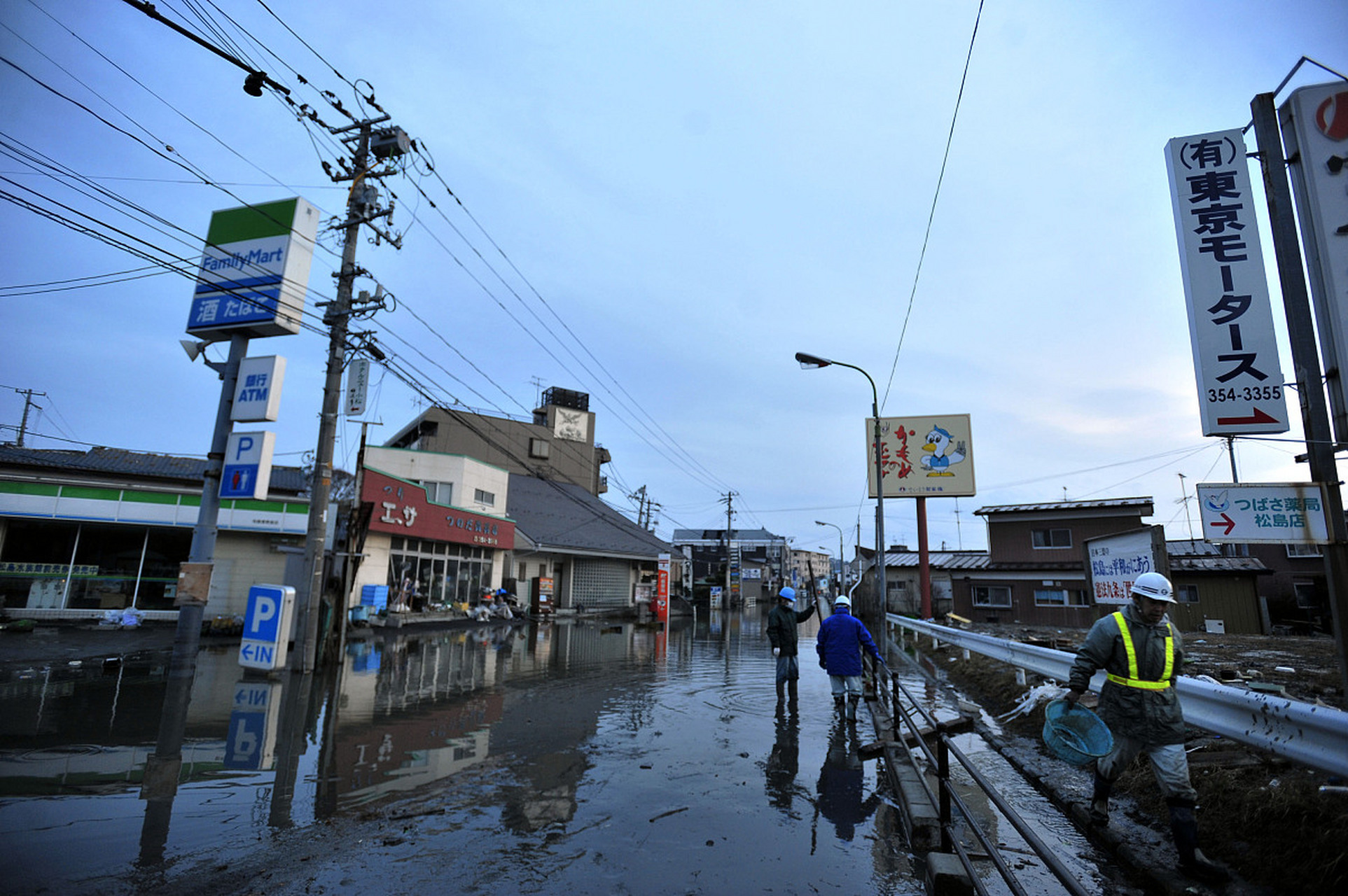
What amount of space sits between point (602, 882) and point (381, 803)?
7.98 ft

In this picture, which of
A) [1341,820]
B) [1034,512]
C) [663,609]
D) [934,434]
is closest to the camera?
[1341,820]

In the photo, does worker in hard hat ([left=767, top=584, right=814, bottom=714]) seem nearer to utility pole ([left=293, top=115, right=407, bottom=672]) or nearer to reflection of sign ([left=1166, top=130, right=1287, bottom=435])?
reflection of sign ([left=1166, top=130, right=1287, bottom=435])

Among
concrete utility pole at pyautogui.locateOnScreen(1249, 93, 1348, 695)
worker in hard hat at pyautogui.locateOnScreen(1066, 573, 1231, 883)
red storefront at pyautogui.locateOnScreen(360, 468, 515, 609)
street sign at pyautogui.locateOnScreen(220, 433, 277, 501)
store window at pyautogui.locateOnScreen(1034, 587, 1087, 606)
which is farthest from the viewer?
store window at pyautogui.locateOnScreen(1034, 587, 1087, 606)

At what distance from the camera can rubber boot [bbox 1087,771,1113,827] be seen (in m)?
4.83

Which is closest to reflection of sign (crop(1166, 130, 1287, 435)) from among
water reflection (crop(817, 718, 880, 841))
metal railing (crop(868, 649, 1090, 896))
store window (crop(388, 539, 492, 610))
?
metal railing (crop(868, 649, 1090, 896))

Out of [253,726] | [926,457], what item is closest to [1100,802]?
[253,726]

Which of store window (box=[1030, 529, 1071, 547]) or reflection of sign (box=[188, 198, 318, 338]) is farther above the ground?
reflection of sign (box=[188, 198, 318, 338])

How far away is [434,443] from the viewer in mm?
45750

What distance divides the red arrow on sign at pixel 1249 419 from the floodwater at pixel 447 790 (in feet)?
12.4

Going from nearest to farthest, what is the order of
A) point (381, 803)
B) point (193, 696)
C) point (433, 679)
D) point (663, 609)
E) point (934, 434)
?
point (381, 803) < point (193, 696) < point (433, 679) < point (934, 434) < point (663, 609)

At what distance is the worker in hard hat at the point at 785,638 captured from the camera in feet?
34.0

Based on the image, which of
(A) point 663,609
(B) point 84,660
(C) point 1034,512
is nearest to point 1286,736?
(B) point 84,660

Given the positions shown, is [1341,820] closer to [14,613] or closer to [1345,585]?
[1345,585]

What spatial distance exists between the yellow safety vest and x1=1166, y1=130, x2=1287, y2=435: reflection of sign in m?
2.45
